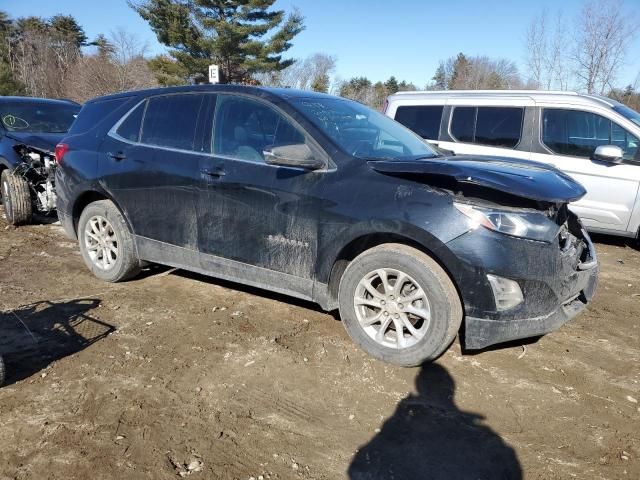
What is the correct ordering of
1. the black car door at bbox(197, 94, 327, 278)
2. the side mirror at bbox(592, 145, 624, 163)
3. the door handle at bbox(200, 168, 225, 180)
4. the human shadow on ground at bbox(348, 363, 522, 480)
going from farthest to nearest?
the side mirror at bbox(592, 145, 624, 163) → the door handle at bbox(200, 168, 225, 180) → the black car door at bbox(197, 94, 327, 278) → the human shadow on ground at bbox(348, 363, 522, 480)

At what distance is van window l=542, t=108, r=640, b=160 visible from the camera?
241 inches

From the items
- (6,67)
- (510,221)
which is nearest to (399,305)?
(510,221)

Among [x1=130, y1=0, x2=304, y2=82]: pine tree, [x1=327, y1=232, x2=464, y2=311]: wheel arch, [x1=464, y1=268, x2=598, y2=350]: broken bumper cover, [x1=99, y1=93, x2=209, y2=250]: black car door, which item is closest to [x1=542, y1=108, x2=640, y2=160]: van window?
[x1=464, y1=268, x2=598, y2=350]: broken bumper cover

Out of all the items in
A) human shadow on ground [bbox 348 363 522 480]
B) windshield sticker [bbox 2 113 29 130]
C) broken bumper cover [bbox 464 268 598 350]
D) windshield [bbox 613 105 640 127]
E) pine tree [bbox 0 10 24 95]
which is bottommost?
human shadow on ground [bbox 348 363 522 480]

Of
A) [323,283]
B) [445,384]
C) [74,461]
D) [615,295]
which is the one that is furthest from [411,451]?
[615,295]

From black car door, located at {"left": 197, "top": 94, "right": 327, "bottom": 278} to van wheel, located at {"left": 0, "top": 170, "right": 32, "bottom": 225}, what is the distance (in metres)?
4.09

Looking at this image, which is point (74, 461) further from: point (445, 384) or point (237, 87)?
point (237, 87)

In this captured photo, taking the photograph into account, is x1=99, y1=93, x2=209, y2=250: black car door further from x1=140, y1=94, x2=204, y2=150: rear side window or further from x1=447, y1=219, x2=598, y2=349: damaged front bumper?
x1=447, y1=219, x2=598, y2=349: damaged front bumper

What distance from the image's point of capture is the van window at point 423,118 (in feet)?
24.2

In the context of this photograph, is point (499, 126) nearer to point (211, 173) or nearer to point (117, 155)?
point (211, 173)

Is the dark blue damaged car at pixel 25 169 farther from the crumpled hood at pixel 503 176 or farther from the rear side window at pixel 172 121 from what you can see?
the crumpled hood at pixel 503 176

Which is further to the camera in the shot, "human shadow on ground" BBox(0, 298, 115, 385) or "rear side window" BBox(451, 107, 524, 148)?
"rear side window" BBox(451, 107, 524, 148)

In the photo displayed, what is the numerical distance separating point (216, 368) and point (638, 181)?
552 centimetres

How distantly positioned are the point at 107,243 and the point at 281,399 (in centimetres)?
269
